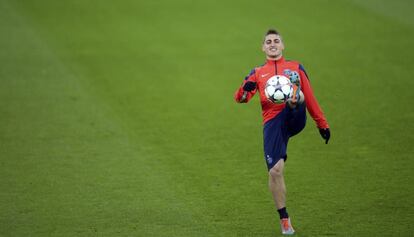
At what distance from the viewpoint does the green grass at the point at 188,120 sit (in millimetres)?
9172

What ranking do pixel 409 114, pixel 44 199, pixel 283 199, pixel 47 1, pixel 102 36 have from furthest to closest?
pixel 47 1 → pixel 102 36 → pixel 409 114 → pixel 44 199 → pixel 283 199

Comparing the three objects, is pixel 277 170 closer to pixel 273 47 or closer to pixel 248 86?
pixel 248 86

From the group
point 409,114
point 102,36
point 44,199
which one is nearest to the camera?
point 44,199

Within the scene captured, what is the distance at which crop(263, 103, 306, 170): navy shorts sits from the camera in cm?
838

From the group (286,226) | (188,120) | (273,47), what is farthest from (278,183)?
(188,120)

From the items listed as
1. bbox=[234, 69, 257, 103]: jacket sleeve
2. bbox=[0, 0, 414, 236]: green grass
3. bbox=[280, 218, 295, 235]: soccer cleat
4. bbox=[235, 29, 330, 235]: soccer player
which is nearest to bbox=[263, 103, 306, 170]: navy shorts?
bbox=[235, 29, 330, 235]: soccer player

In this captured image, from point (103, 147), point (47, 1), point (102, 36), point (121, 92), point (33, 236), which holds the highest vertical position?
point (47, 1)

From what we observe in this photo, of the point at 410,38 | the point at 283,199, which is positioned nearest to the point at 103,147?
the point at 283,199

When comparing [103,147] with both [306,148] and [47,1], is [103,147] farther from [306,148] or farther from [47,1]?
[47,1]

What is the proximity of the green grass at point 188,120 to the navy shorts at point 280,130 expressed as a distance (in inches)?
34.6

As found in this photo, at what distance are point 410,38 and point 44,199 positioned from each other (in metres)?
10.4

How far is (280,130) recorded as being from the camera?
27.8 ft

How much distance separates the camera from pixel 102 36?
60.8 ft

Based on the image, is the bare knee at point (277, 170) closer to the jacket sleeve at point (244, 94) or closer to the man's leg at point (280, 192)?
the man's leg at point (280, 192)
